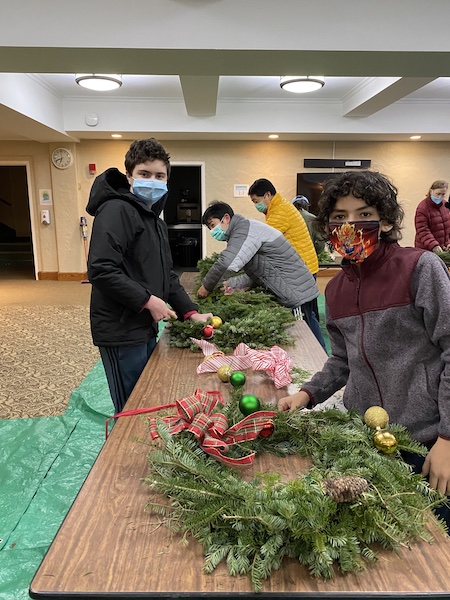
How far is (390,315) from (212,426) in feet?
1.74

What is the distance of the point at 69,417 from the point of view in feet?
9.63

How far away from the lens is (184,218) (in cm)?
1033

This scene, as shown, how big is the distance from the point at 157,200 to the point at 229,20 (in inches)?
70.9

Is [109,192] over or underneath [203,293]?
over

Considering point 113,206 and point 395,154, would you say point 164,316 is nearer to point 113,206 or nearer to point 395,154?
point 113,206

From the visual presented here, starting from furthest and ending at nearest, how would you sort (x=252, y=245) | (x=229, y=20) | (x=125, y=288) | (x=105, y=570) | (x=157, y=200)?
1. (x=229, y=20)
2. (x=252, y=245)
3. (x=157, y=200)
4. (x=125, y=288)
5. (x=105, y=570)

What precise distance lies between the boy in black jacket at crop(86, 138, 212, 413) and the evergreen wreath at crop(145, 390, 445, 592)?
909mm

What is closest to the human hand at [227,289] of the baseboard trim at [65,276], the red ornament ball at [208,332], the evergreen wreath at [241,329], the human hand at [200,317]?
the evergreen wreath at [241,329]

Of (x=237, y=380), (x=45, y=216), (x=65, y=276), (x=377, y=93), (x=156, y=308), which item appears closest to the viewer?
(x=237, y=380)

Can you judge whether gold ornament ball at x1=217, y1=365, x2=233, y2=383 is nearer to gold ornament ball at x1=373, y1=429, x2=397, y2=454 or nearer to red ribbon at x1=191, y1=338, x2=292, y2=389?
red ribbon at x1=191, y1=338, x2=292, y2=389

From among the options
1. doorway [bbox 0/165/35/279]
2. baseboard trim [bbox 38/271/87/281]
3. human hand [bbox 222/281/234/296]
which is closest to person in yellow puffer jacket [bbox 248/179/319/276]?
human hand [bbox 222/281/234/296]

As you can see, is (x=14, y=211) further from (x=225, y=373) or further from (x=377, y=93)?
(x=225, y=373)

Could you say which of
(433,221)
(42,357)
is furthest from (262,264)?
(433,221)

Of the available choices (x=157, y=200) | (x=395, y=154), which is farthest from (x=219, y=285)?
(x=395, y=154)
